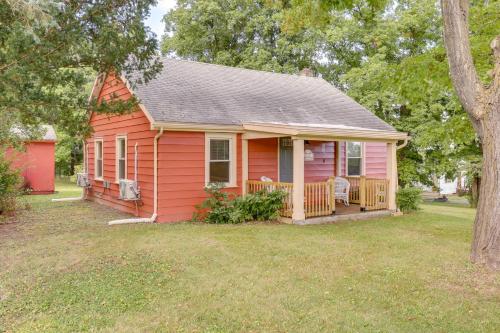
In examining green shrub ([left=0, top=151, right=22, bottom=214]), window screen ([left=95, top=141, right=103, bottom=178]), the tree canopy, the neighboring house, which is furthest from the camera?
the neighboring house

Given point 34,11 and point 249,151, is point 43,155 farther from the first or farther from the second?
point 34,11

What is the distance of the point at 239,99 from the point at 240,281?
7851mm

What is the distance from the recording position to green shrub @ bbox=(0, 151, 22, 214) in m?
10.7

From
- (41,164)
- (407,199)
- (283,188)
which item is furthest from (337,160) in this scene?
(41,164)

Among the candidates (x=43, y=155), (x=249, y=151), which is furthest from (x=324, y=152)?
(x=43, y=155)

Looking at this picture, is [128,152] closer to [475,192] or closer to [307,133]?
[307,133]

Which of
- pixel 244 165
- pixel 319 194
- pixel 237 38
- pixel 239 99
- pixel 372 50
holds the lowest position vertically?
pixel 319 194

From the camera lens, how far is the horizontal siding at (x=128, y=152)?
10.3 metres

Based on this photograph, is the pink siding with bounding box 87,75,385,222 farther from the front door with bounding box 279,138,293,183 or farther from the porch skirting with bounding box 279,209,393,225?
the porch skirting with bounding box 279,209,393,225

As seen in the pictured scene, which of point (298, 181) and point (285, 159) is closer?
point (298, 181)

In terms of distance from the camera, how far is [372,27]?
838 inches

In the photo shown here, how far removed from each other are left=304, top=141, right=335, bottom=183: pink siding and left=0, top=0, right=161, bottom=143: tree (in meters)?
6.22

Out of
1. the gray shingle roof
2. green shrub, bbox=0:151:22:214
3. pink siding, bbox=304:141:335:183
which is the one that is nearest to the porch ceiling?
the gray shingle roof

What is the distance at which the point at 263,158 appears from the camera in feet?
38.0
